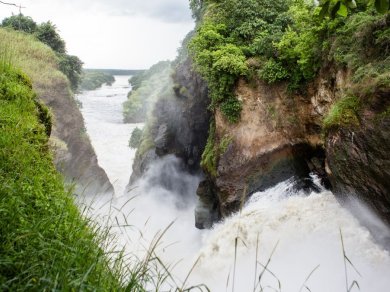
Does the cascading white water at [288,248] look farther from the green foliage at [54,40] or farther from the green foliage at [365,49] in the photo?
Answer: the green foliage at [54,40]

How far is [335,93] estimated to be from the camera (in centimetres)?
910

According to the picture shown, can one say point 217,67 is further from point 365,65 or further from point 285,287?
point 285,287

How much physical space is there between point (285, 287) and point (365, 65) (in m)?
4.91

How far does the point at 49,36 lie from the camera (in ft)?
80.4

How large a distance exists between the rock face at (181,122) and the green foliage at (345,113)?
30.1 ft

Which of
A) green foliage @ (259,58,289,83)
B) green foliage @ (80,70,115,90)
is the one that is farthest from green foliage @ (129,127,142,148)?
green foliage @ (80,70,115,90)

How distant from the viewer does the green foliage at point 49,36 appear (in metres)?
24.2

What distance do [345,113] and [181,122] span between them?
12.6 m

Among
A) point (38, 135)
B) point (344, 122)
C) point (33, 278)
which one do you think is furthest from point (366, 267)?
point (33, 278)

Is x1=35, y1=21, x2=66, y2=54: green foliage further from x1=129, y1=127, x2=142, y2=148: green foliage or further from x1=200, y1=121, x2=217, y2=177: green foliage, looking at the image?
x1=200, y1=121, x2=217, y2=177: green foliage

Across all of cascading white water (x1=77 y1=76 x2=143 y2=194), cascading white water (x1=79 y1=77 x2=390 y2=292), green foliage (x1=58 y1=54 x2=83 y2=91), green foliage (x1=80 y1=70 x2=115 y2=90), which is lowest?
cascading white water (x1=77 y1=76 x2=143 y2=194)

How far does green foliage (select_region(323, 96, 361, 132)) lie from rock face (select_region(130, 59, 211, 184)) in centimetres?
917

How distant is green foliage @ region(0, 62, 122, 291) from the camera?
5.94 feet

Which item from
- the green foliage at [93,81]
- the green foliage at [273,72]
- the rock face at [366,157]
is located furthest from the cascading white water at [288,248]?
the green foliage at [93,81]
